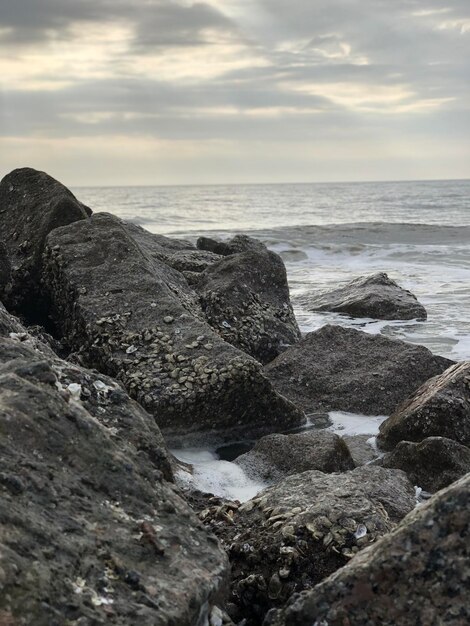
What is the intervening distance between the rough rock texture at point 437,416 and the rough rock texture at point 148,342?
0.77m

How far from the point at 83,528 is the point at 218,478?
2472 millimetres

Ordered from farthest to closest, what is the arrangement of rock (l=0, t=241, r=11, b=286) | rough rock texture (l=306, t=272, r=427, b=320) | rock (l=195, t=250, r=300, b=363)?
rough rock texture (l=306, t=272, r=427, b=320), rock (l=195, t=250, r=300, b=363), rock (l=0, t=241, r=11, b=286)

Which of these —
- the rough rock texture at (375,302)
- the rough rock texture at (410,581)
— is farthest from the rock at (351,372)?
the rough rock texture at (410,581)

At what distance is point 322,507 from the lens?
316 centimetres

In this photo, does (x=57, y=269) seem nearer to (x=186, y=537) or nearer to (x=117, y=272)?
(x=117, y=272)

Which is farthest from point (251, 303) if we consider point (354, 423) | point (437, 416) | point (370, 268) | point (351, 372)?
point (370, 268)

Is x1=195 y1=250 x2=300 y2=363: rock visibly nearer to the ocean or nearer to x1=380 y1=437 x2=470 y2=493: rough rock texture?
the ocean

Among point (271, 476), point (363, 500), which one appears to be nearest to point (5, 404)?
point (363, 500)

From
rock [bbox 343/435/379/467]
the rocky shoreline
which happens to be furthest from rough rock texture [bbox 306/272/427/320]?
rock [bbox 343/435/379/467]

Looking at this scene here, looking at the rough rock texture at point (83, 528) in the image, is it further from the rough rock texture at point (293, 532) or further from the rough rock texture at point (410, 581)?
the rough rock texture at point (293, 532)

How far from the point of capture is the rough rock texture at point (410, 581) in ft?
6.48

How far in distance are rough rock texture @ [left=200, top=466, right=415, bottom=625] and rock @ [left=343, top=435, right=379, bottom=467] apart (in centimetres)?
141

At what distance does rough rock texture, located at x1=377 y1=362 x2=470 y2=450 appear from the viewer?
196 inches

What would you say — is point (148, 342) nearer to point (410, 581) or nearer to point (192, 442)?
point (192, 442)
